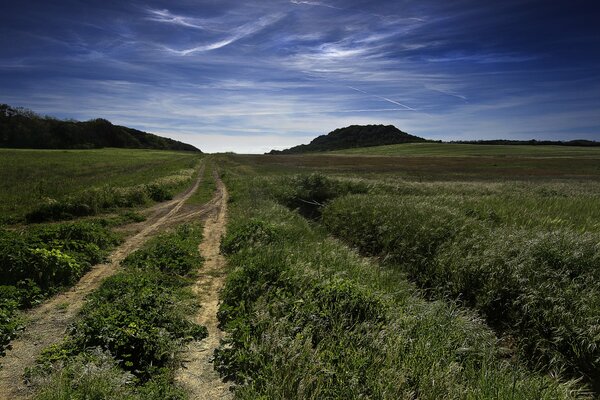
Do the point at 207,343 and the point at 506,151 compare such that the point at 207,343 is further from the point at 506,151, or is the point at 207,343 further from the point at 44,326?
the point at 506,151

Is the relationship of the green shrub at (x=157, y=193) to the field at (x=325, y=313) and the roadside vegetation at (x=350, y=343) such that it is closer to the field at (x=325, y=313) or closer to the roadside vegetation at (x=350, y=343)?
the field at (x=325, y=313)

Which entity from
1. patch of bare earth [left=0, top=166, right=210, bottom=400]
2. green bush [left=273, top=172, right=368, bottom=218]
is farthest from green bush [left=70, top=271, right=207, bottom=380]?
green bush [left=273, top=172, right=368, bottom=218]

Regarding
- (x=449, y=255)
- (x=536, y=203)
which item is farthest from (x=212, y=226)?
(x=536, y=203)

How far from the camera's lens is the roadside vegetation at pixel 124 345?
422 cm

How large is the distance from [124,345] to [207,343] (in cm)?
133

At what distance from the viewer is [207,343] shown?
5992mm

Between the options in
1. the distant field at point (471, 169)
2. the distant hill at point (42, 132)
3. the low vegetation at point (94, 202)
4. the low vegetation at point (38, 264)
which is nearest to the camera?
the low vegetation at point (38, 264)

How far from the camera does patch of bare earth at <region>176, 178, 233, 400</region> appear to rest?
4.78 meters

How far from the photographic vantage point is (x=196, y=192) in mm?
27688

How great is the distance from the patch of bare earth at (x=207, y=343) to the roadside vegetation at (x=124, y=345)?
0.19 m

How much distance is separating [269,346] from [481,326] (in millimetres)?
3891

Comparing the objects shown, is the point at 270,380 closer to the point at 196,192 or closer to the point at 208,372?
the point at 208,372

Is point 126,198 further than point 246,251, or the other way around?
point 126,198

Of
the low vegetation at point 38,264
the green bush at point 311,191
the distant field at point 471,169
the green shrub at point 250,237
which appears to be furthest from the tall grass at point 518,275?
the distant field at point 471,169
